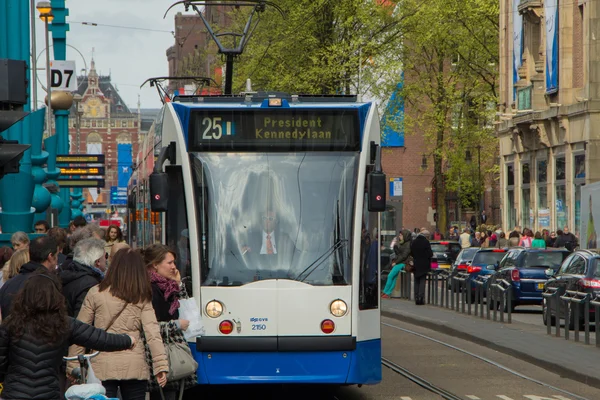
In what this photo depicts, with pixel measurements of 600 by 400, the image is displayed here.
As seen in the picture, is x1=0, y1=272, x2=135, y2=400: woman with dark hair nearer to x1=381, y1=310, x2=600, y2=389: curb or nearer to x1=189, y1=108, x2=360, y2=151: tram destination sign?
x1=189, y1=108, x2=360, y2=151: tram destination sign

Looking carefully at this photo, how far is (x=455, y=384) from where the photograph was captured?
532 inches

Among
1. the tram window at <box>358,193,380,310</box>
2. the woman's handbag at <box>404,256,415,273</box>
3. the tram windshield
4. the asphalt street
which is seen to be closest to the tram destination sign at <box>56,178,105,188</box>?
the woman's handbag at <box>404,256,415,273</box>

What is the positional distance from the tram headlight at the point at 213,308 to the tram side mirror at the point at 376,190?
157 cm

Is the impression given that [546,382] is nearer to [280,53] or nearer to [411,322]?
[411,322]

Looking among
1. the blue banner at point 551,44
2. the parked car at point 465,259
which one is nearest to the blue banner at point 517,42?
the blue banner at point 551,44

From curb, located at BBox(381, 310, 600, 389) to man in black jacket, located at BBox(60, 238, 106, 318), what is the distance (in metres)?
6.49

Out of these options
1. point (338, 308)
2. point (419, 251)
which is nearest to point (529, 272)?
point (419, 251)

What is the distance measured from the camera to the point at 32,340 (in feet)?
20.9

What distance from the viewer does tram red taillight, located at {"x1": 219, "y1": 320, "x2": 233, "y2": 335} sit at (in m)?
10.9

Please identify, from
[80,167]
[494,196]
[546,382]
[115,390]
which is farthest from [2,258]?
[494,196]

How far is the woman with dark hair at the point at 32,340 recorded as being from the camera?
6352 millimetres

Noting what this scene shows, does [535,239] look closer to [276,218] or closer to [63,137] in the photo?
[63,137]

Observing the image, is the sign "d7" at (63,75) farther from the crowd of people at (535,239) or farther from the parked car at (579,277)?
the parked car at (579,277)

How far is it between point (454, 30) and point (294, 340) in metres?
39.6
